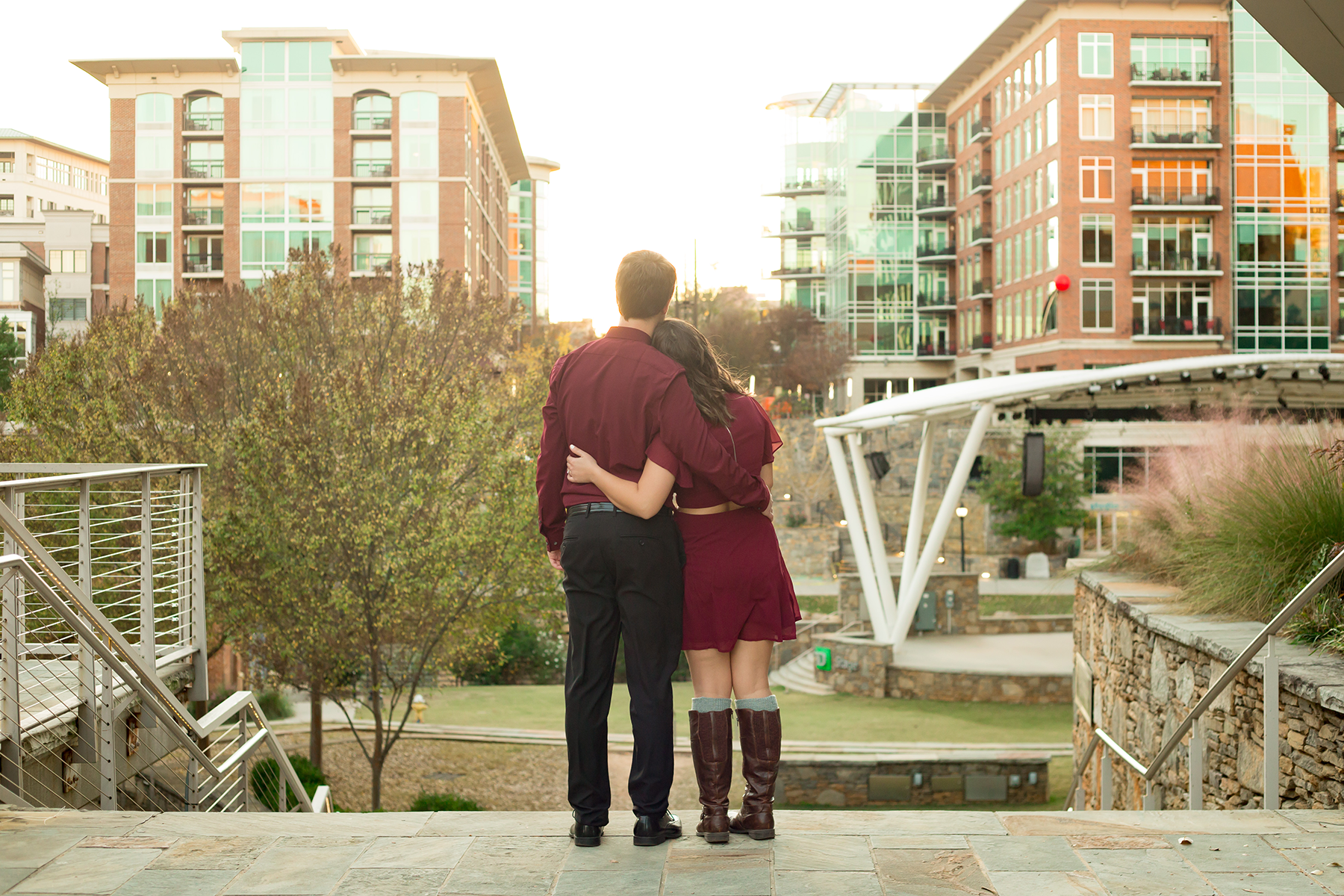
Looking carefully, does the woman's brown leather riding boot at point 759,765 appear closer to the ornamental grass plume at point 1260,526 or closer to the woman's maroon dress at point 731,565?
the woman's maroon dress at point 731,565

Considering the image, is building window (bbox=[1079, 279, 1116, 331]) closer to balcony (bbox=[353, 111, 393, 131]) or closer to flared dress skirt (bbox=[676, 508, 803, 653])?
balcony (bbox=[353, 111, 393, 131])

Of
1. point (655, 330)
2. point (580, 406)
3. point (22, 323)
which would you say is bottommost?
point (580, 406)

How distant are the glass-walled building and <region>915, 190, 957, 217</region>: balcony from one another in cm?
2740

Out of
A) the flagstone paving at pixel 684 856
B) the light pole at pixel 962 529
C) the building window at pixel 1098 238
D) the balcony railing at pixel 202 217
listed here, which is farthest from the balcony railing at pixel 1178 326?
the flagstone paving at pixel 684 856

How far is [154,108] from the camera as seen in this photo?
4978 cm

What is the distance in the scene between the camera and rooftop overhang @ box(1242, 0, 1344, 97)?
3.39 metres

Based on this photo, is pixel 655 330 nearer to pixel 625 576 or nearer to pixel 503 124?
pixel 625 576

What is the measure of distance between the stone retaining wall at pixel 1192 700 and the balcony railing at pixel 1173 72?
41195 millimetres

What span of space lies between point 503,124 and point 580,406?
190 ft

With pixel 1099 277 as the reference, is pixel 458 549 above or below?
Answer: below

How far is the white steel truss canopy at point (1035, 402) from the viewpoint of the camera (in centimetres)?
1475

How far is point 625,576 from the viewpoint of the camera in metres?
3.42

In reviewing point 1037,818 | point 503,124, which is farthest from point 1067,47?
point 1037,818

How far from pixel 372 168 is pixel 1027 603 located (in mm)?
33752
